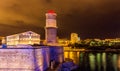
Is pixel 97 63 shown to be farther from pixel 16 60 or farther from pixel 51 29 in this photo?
pixel 16 60

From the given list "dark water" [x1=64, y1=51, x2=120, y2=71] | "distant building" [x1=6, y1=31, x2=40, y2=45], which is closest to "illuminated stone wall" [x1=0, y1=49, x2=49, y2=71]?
"dark water" [x1=64, y1=51, x2=120, y2=71]

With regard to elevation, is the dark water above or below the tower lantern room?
below

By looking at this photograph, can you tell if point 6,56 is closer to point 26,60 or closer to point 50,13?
point 26,60

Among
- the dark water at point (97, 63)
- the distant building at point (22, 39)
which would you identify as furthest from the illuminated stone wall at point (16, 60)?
the distant building at point (22, 39)

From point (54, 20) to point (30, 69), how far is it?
71.8 m

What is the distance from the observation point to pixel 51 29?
319ft

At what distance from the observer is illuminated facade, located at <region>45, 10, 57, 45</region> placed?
9450 cm

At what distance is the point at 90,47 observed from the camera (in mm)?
151875

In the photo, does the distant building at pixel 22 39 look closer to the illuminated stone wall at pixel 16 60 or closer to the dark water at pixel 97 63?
the dark water at pixel 97 63

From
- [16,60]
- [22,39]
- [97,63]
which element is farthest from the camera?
[22,39]

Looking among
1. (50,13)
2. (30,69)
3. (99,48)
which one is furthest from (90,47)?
(30,69)

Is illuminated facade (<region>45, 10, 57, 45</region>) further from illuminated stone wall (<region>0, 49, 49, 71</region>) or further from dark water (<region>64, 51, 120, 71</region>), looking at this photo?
illuminated stone wall (<region>0, 49, 49, 71</region>)

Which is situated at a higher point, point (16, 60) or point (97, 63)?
point (16, 60)

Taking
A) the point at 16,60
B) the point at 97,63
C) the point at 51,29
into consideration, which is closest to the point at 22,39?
the point at 51,29
